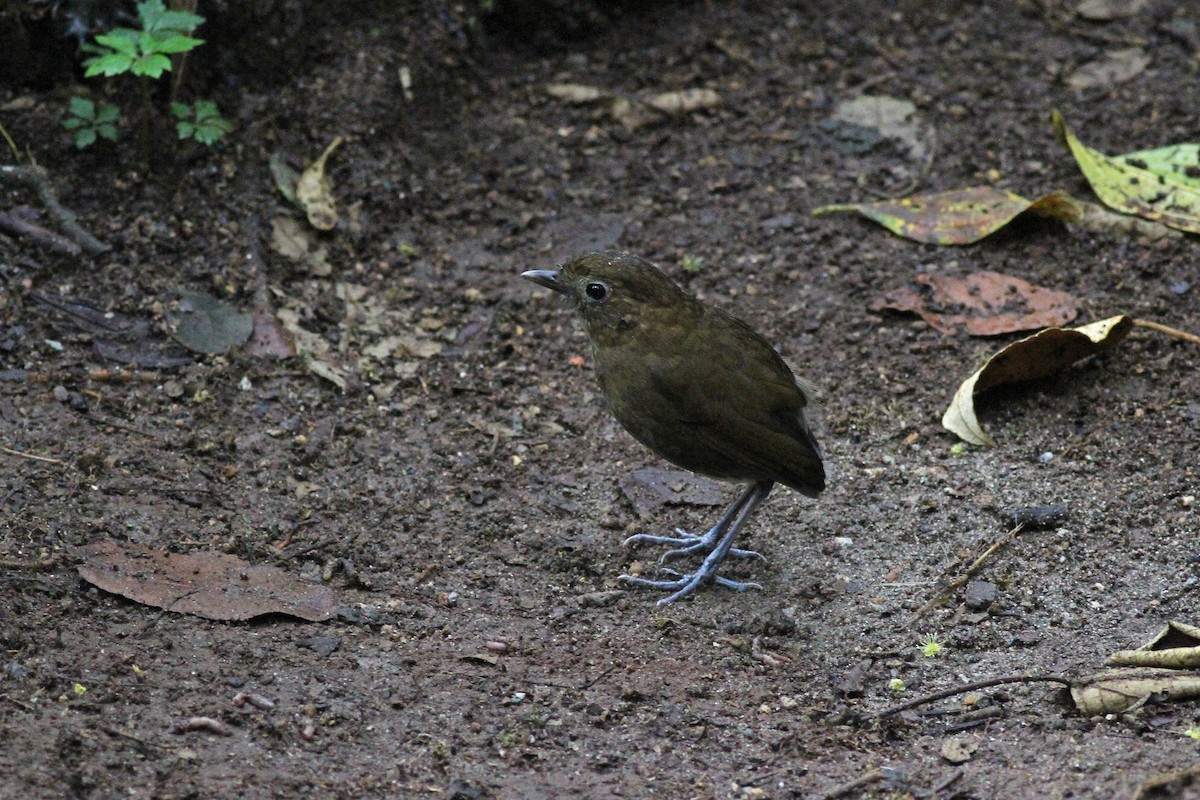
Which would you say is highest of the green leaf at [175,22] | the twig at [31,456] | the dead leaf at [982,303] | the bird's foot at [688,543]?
the green leaf at [175,22]

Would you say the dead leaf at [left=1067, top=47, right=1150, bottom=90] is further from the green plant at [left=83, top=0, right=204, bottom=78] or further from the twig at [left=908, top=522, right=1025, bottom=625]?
the green plant at [left=83, top=0, right=204, bottom=78]

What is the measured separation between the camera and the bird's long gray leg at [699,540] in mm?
4781

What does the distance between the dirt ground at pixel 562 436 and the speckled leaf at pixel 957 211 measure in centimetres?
9

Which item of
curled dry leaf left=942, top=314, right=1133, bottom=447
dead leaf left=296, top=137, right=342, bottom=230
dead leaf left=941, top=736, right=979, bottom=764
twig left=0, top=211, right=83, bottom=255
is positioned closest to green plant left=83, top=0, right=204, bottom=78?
twig left=0, top=211, right=83, bottom=255

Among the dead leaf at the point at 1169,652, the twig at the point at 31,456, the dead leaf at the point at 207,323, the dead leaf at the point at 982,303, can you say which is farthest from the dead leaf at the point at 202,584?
the dead leaf at the point at 982,303

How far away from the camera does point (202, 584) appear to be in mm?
4145

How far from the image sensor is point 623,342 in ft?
15.6

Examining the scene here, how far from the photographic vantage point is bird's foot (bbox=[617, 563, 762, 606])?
4562 mm

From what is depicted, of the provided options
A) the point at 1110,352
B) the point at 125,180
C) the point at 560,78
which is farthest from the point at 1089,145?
the point at 125,180

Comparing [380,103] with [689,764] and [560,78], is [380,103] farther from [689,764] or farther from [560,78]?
[689,764]

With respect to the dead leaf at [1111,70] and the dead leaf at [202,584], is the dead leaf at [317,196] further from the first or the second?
the dead leaf at [1111,70]

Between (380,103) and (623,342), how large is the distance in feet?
7.25

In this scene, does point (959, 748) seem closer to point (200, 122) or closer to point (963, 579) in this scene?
point (963, 579)

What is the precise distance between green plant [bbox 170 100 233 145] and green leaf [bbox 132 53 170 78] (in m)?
0.54
